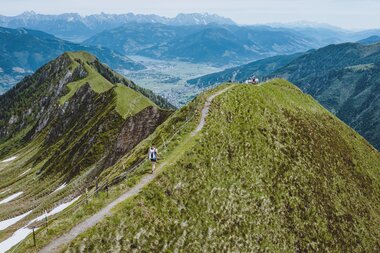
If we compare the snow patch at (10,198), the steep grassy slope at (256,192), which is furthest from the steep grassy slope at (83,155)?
the steep grassy slope at (256,192)

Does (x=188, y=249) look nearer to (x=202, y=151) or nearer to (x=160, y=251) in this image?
(x=160, y=251)

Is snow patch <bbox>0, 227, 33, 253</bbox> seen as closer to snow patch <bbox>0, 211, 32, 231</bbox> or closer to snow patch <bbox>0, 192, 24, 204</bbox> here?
snow patch <bbox>0, 211, 32, 231</bbox>

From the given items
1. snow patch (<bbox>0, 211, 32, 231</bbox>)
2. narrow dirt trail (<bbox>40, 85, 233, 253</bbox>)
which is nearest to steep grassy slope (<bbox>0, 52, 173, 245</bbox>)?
snow patch (<bbox>0, 211, 32, 231</bbox>)

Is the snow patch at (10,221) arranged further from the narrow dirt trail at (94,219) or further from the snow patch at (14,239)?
the narrow dirt trail at (94,219)

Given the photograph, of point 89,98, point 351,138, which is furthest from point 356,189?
point 89,98

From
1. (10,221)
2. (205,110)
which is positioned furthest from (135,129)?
(205,110)

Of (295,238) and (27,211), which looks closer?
(295,238)

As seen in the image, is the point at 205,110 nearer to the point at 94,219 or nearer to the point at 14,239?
the point at 94,219
